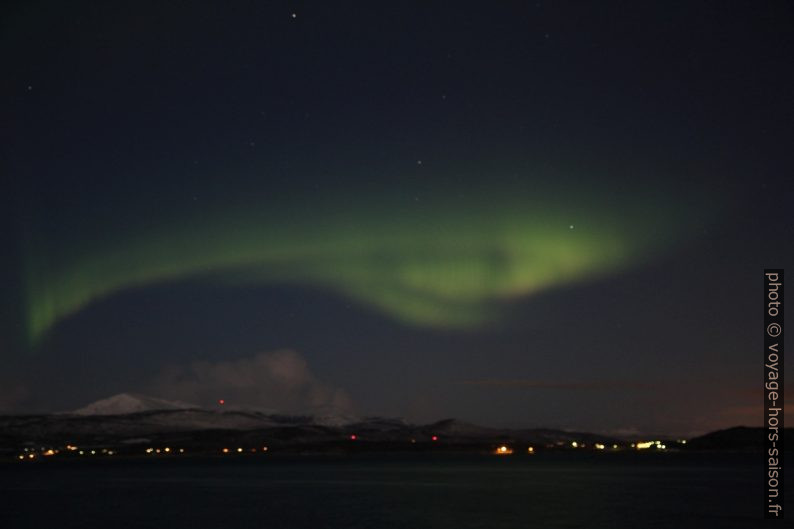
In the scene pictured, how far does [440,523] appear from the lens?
285 ft

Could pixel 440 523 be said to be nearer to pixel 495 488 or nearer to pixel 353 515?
pixel 353 515

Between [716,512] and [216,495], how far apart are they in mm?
75003

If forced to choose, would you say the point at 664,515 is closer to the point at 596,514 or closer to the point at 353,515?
the point at 596,514

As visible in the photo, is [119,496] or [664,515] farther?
[119,496]

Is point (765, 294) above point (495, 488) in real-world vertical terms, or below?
above

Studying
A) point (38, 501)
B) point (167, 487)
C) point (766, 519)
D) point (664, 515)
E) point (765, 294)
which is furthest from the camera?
point (167, 487)

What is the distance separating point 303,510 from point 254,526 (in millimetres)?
19171

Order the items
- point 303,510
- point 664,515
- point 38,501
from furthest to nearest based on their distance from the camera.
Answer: point 38,501 < point 303,510 < point 664,515

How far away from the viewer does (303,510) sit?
354ft

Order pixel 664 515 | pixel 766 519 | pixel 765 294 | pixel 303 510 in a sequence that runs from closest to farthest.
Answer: pixel 765 294
pixel 766 519
pixel 664 515
pixel 303 510

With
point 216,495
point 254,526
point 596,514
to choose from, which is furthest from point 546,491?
point 254,526

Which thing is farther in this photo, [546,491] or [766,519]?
[546,491]

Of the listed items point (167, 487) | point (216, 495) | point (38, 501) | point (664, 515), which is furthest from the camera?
point (167, 487)

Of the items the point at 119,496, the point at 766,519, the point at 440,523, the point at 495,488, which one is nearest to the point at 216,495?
the point at 119,496
